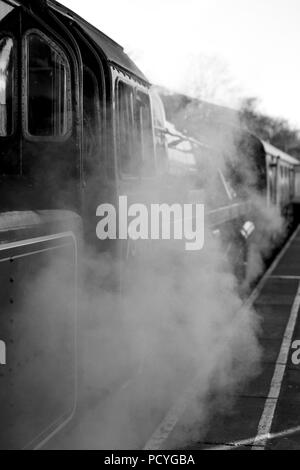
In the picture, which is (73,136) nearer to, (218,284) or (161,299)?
(161,299)

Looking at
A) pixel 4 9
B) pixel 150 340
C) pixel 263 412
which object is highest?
pixel 4 9

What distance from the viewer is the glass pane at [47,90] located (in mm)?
3549

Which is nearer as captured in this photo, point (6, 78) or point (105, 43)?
point (6, 78)

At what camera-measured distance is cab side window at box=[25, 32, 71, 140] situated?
3541mm

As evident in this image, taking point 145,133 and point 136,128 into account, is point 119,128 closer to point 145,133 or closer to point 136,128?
point 136,128

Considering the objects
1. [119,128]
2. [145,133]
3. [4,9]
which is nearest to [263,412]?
[145,133]

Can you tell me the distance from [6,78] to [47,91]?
28 centimetres

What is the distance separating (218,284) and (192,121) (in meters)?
3.42

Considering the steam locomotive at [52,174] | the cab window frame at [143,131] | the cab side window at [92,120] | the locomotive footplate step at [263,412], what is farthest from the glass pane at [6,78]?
the locomotive footplate step at [263,412]

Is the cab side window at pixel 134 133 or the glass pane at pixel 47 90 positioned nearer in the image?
the glass pane at pixel 47 90

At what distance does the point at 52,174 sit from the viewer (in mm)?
3668

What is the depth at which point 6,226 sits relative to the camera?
2736 millimetres

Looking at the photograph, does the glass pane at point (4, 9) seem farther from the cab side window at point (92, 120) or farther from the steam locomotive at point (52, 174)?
the cab side window at point (92, 120)

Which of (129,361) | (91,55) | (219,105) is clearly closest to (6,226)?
(91,55)
